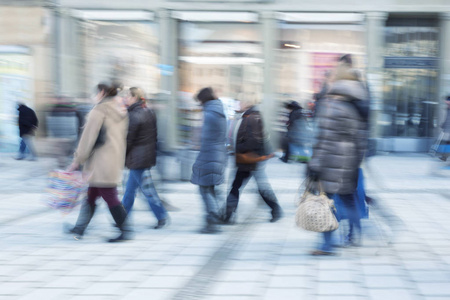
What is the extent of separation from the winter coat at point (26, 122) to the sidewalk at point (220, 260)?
6529 millimetres

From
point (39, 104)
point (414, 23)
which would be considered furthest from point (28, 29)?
point (414, 23)

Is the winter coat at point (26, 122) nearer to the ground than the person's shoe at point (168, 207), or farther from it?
farther from it

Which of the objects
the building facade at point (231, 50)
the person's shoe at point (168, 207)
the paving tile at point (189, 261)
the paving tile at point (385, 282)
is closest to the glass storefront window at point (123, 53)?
the building facade at point (231, 50)

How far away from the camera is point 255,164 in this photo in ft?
26.0

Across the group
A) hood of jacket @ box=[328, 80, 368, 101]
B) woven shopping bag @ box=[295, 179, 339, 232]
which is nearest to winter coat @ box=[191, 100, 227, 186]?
woven shopping bag @ box=[295, 179, 339, 232]

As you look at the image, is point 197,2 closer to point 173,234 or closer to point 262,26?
point 262,26

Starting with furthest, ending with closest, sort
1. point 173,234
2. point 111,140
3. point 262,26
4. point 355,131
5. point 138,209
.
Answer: point 262,26 < point 138,209 < point 173,234 < point 111,140 < point 355,131

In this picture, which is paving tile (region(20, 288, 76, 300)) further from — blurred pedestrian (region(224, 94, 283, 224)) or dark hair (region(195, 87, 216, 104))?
blurred pedestrian (region(224, 94, 283, 224))

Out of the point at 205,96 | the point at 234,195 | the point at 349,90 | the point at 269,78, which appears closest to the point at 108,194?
the point at 205,96

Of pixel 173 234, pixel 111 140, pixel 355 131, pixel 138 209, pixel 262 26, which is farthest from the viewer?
pixel 262 26

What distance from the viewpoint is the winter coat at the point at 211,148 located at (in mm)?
7480

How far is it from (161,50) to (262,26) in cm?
282

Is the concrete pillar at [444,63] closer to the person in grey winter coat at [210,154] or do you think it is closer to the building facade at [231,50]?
the building facade at [231,50]

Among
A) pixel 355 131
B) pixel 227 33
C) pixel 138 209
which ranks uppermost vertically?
pixel 227 33
